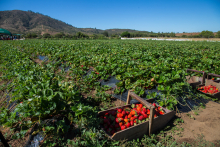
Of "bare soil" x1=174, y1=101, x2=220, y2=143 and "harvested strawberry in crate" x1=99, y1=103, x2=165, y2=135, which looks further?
"bare soil" x1=174, y1=101, x2=220, y2=143

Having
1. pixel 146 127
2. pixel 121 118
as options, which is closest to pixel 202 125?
pixel 146 127

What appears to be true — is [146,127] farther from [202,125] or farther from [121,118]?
[202,125]

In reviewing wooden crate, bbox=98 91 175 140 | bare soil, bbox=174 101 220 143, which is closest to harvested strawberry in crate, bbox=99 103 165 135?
wooden crate, bbox=98 91 175 140

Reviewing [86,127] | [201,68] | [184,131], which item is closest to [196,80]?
[201,68]

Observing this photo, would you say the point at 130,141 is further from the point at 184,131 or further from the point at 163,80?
the point at 163,80

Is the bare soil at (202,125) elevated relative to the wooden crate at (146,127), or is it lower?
lower

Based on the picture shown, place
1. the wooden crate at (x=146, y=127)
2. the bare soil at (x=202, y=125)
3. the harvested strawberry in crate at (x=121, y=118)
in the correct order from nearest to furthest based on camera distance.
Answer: the wooden crate at (x=146, y=127) < the harvested strawberry in crate at (x=121, y=118) < the bare soil at (x=202, y=125)

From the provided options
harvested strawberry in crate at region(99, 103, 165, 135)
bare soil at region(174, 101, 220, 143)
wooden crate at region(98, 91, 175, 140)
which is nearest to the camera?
wooden crate at region(98, 91, 175, 140)

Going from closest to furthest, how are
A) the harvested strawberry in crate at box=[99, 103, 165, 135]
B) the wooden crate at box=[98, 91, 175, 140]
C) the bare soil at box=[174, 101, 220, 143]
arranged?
the wooden crate at box=[98, 91, 175, 140], the harvested strawberry in crate at box=[99, 103, 165, 135], the bare soil at box=[174, 101, 220, 143]

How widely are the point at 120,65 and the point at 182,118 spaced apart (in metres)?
2.81

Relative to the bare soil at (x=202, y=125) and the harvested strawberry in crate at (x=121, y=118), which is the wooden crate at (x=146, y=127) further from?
the bare soil at (x=202, y=125)

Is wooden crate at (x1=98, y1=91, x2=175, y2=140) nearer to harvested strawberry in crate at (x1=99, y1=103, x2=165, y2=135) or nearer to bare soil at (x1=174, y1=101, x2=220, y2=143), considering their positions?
harvested strawberry in crate at (x1=99, y1=103, x2=165, y2=135)

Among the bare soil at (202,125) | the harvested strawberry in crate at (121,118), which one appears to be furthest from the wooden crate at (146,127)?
the bare soil at (202,125)

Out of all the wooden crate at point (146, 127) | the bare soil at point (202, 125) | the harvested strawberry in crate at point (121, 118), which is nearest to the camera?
the wooden crate at point (146, 127)
